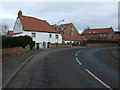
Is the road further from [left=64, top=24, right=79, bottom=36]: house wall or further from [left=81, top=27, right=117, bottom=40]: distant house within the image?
[left=81, top=27, right=117, bottom=40]: distant house

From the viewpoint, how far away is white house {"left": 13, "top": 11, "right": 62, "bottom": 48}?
1688 inches

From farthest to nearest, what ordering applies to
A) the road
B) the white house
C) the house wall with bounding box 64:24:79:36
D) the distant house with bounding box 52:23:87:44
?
the house wall with bounding box 64:24:79:36 < the distant house with bounding box 52:23:87:44 < the white house < the road

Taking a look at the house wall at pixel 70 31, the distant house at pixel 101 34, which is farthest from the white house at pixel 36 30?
the distant house at pixel 101 34

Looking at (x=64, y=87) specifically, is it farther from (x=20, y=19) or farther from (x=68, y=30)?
(x=68, y=30)

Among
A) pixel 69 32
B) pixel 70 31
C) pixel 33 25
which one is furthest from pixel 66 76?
pixel 70 31

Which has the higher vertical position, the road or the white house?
the white house

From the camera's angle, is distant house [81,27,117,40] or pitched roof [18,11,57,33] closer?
pitched roof [18,11,57,33]

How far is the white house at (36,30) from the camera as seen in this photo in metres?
42.9

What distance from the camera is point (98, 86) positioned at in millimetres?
7199

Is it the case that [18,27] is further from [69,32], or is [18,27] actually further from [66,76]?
[66,76]

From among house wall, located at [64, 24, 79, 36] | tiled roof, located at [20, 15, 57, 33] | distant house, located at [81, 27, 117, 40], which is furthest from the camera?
distant house, located at [81, 27, 117, 40]

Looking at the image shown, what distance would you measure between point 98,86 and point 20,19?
4064 centimetres

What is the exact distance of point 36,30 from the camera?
43.9 meters

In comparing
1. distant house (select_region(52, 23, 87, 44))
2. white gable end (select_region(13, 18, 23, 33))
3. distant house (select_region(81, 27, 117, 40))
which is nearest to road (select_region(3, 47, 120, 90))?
white gable end (select_region(13, 18, 23, 33))
